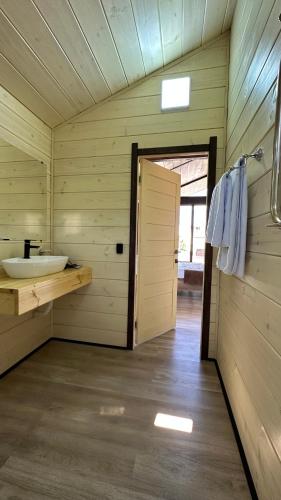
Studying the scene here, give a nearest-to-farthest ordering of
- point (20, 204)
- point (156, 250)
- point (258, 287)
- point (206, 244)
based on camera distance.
Result: point (258, 287)
point (20, 204)
point (206, 244)
point (156, 250)

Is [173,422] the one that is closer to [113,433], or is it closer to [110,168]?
[113,433]

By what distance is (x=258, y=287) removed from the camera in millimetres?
1221

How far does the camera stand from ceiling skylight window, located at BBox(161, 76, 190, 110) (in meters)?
2.35

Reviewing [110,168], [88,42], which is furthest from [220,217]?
[88,42]

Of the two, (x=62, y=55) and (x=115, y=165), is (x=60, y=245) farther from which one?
(x=62, y=55)

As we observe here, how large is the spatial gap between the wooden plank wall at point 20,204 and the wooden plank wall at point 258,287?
1804 mm

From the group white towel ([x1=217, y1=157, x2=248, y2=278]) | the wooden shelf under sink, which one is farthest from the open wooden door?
white towel ([x1=217, y1=157, x2=248, y2=278])

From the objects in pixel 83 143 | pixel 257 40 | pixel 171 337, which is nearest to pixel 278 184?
pixel 257 40

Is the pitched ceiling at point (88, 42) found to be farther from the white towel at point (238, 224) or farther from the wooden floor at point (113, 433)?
the wooden floor at point (113, 433)

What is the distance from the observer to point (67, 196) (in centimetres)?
265

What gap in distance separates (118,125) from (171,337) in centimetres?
238

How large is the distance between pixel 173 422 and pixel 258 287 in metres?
1.05

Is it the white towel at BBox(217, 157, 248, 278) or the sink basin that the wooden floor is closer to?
the sink basin

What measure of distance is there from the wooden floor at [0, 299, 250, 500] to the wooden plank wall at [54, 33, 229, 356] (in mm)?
477
